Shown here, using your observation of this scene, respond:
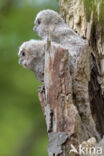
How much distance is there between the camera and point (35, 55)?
405cm

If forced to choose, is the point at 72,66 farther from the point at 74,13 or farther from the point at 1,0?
the point at 1,0

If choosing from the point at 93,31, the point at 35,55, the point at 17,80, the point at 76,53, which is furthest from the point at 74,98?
the point at 17,80

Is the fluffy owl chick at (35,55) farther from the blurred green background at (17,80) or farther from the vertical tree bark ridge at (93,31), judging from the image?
the blurred green background at (17,80)

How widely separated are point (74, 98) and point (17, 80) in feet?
9.90

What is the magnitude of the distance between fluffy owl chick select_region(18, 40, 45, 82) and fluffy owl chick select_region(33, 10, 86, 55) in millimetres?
239

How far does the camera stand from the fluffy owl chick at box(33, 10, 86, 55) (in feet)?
13.7

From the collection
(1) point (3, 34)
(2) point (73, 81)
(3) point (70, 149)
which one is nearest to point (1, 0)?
(1) point (3, 34)

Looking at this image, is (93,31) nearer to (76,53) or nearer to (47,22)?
(47,22)

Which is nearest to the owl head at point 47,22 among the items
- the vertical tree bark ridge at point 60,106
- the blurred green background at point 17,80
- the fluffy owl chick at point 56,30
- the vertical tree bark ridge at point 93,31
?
the fluffy owl chick at point 56,30

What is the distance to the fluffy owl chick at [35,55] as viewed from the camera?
4.02 metres

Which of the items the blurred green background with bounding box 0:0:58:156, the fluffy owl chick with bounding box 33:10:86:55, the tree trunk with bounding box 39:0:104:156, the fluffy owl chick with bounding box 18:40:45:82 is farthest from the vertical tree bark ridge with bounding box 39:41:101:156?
the blurred green background with bounding box 0:0:58:156

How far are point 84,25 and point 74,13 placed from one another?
0.70 ft

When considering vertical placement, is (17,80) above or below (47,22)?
below

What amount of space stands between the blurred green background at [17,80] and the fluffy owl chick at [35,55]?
86.8 inches
